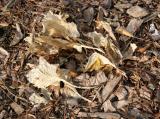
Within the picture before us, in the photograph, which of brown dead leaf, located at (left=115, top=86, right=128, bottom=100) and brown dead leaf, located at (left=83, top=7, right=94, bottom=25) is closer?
brown dead leaf, located at (left=115, top=86, right=128, bottom=100)

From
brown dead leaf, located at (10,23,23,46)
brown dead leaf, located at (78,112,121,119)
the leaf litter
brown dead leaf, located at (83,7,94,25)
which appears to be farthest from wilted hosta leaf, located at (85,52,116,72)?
brown dead leaf, located at (10,23,23,46)

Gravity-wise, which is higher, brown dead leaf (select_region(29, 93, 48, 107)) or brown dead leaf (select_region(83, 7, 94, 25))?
brown dead leaf (select_region(83, 7, 94, 25))

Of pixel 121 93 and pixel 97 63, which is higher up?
pixel 97 63

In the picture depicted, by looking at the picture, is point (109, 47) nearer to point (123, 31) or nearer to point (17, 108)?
point (123, 31)

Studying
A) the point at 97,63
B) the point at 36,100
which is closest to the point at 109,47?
the point at 97,63

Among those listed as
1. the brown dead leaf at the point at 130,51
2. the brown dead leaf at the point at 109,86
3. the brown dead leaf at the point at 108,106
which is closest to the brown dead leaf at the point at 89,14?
the brown dead leaf at the point at 130,51

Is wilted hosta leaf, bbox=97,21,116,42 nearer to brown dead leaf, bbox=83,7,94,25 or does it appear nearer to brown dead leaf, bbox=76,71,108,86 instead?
brown dead leaf, bbox=83,7,94,25

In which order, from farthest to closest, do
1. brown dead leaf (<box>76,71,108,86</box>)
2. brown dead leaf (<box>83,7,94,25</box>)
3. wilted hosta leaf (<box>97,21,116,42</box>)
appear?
brown dead leaf (<box>83,7,94,25</box>) < wilted hosta leaf (<box>97,21,116,42</box>) < brown dead leaf (<box>76,71,108,86</box>)
